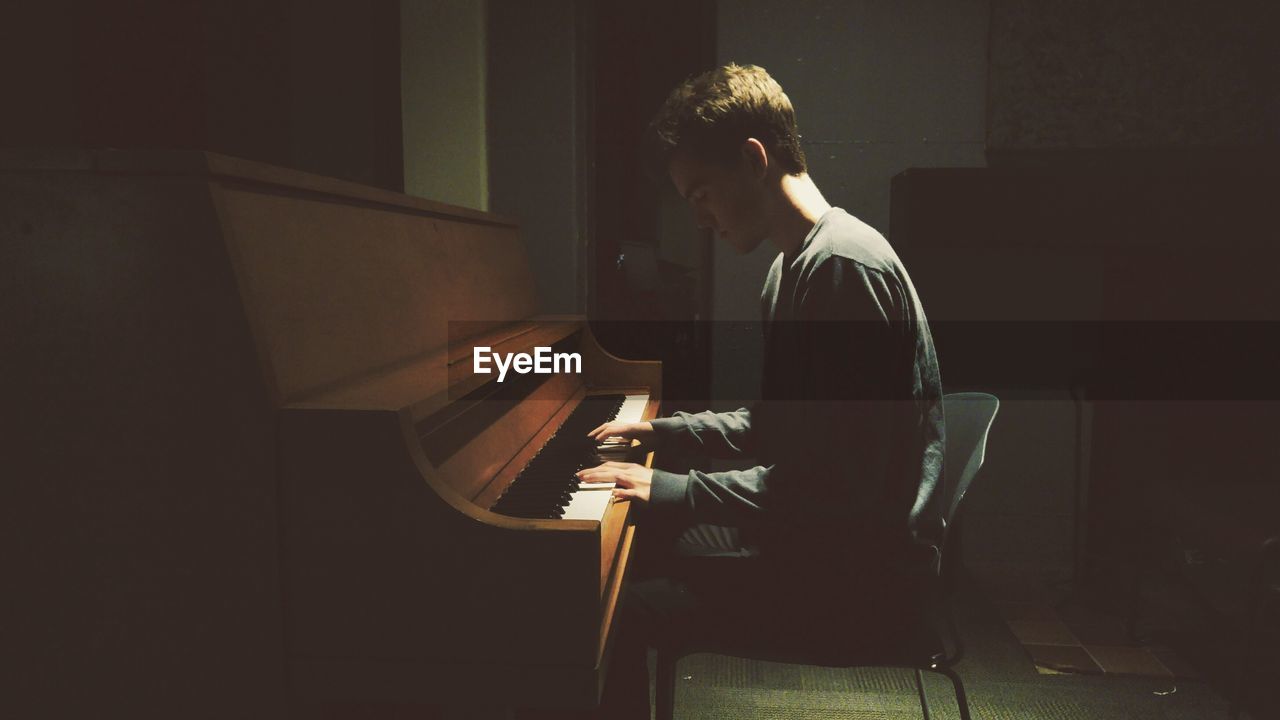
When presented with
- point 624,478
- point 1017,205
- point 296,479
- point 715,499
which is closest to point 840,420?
point 715,499

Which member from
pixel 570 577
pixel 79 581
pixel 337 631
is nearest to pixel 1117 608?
pixel 570 577

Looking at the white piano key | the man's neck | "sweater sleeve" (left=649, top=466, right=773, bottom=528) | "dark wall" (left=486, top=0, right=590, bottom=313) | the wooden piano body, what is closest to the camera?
the wooden piano body

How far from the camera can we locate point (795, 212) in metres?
1.55

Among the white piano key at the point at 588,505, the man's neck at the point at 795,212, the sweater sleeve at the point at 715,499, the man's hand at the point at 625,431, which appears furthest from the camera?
the man's hand at the point at 625,431

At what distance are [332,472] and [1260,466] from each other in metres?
3.28

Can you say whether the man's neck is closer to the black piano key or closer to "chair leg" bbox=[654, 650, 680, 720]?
the black piano key

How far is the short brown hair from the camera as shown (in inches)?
59.3

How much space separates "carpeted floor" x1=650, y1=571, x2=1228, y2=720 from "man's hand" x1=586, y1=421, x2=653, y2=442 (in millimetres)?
891

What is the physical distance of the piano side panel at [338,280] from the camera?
1044 mm

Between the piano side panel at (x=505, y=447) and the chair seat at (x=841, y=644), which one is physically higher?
the piano side panel at (x=505, y=447)


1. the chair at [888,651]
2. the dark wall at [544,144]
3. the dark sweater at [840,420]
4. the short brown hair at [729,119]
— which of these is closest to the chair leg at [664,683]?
the chair at [888,651]

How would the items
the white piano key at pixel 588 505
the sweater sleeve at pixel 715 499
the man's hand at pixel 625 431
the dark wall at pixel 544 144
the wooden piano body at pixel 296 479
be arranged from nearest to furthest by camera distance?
the wooden piano body at pixel 296 479
the white piano key at pixel 588 505
the sweater sleeve at pixel 715 499
the man's hand at pixel 625 431
the dark wall at pixel 544 144

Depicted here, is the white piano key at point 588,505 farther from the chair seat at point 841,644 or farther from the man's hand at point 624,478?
the chair seat at point 841,644

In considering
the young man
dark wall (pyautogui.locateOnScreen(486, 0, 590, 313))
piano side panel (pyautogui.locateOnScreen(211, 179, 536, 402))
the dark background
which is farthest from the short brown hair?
dark wall (pyautogui.locateOnScreen(486, 0, 590, 313))
